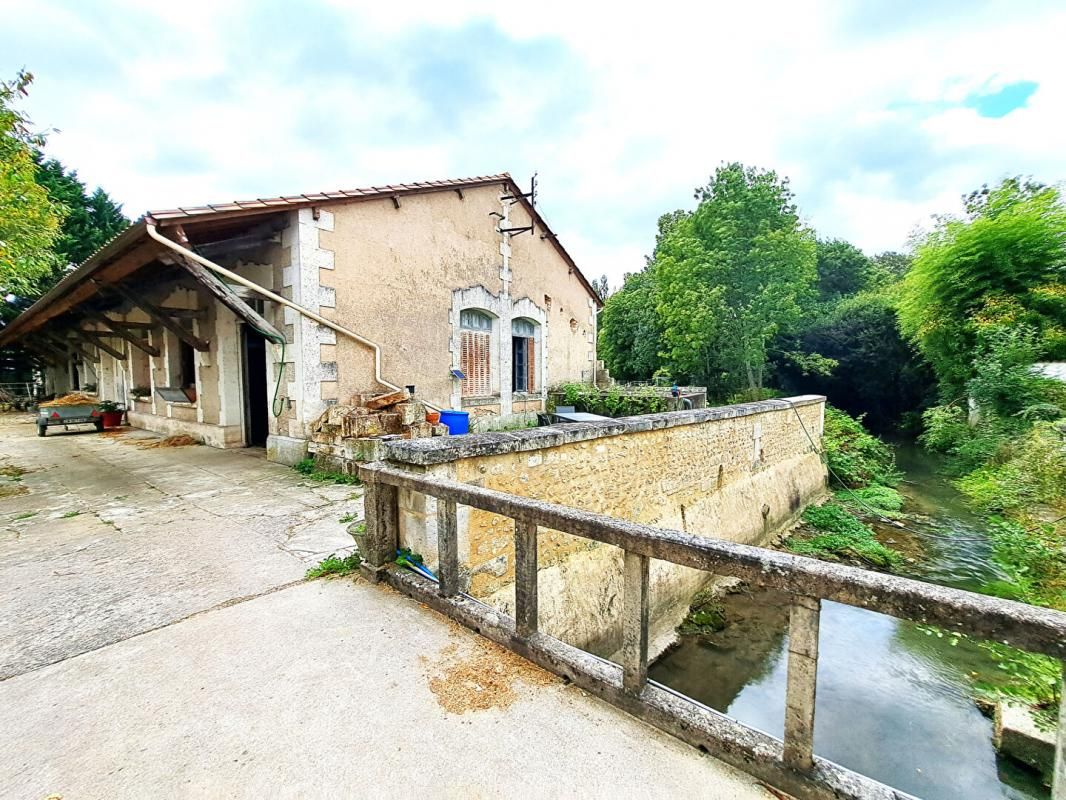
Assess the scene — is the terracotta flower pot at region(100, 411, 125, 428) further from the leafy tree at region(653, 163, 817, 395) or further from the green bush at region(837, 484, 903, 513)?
the green bush at region(837, 484, 903, 513)

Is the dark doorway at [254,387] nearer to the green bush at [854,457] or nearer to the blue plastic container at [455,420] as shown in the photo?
the blue plastic container at [455,420]

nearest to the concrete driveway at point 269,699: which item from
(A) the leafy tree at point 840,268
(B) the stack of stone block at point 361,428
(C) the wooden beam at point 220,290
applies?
(B) the stack of stone block at point 361,428

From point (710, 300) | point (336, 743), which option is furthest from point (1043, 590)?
point (710, 300)

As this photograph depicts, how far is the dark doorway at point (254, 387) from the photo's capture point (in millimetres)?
8046

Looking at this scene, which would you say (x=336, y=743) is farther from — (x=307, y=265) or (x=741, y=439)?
(x=741, y=439)

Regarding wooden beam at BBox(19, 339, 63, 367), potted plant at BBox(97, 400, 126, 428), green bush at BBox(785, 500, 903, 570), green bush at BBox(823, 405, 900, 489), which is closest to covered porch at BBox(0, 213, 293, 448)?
potted plant at BBox(97, 400, 126, 428)

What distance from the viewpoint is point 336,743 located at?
1.63 metres

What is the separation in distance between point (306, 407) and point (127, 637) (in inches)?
162

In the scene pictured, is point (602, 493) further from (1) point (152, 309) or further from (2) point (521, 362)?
(1) point (152, 309)

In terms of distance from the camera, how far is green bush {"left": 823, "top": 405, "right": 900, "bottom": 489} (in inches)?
403

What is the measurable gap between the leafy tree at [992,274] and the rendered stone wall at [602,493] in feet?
22.1

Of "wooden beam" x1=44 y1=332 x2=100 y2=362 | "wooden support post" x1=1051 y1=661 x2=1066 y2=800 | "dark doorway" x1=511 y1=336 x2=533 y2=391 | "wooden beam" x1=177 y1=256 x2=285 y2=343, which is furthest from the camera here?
"wooden beam" x1=44 y1=332 x2=100 y2=362

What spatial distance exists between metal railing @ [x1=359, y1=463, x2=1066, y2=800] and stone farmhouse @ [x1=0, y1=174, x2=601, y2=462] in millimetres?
4825

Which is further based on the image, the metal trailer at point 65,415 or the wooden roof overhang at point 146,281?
the metal trailer at point 65,415
